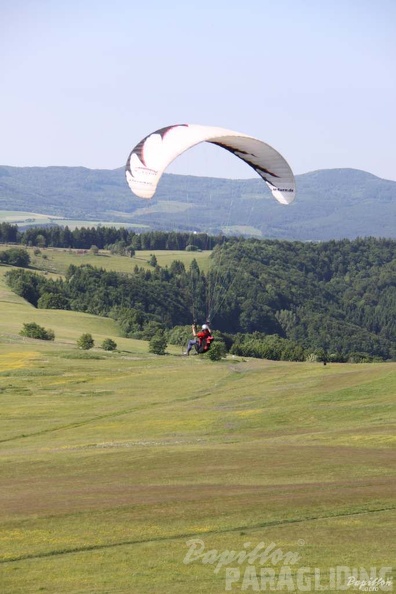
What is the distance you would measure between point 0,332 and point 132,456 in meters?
75.1

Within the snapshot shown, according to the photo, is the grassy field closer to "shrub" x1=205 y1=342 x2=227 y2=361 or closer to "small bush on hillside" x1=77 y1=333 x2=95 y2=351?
"shrub" x1=205 y1=342 x2=227 y2=361

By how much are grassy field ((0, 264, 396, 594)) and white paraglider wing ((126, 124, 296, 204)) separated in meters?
13.4

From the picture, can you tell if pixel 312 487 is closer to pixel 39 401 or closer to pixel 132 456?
pixel 132 456

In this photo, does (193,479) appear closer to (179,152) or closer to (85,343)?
(179,152)

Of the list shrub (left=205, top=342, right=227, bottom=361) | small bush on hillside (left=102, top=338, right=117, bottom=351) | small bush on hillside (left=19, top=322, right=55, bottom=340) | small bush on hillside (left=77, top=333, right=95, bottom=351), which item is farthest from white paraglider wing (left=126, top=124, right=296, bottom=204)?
small bush on hillside (left=19, top=322, right=55, bottom=340)

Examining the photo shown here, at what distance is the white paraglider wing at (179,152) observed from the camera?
4566cm

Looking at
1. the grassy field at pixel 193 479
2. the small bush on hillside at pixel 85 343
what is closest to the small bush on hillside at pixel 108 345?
the small bush on hillside at pixel 85 343

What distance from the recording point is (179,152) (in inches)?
1806

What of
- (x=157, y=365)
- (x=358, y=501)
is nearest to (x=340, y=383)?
(x=157, y=365)

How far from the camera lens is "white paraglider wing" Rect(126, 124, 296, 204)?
4566 centimetres

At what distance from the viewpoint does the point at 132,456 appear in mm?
51000

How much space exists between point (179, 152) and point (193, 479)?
15.2 m

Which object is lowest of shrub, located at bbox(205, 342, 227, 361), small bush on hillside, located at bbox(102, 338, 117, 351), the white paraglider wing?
small bush on hillside, located at bbox(102, 338, 117, 351)

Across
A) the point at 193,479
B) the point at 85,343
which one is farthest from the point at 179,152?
the point at 85,343
